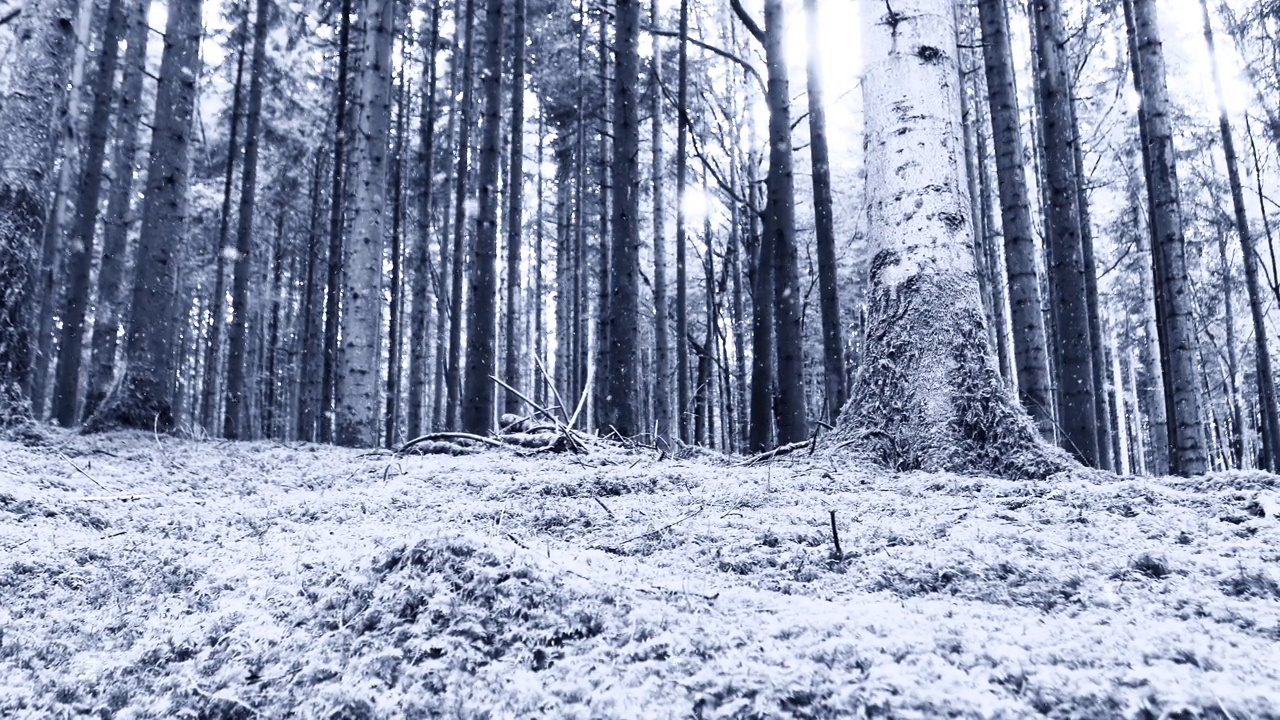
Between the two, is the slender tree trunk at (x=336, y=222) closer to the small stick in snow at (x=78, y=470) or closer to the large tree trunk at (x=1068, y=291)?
the small stick in snow at (x=78, y=470)

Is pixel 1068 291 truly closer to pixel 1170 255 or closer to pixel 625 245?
pixel 1170 255

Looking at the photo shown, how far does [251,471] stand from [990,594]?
449 centimetres

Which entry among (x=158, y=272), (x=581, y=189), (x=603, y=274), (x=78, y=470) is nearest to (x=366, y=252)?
(x=158, y=272)

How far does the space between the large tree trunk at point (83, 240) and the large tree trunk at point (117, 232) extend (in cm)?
25

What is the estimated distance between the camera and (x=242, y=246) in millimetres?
12742

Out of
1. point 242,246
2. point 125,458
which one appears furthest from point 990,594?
point 242,246

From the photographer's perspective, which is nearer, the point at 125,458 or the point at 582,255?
the point at 125,458

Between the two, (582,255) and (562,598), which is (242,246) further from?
(562,598)

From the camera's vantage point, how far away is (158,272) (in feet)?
23.4

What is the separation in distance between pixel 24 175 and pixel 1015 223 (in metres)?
9.17

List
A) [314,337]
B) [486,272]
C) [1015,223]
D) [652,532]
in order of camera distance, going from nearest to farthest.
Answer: [652,532] → [1015,223] → [486,272] → [314,337]

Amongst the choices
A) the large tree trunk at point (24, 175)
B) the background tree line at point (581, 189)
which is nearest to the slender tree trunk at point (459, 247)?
the background tree line at point (581, 189)

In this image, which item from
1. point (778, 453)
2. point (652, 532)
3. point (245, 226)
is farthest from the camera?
point (245, 226)

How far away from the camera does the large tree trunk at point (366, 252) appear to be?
326 inches
